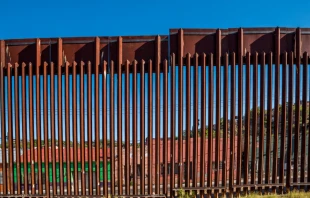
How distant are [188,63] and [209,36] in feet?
2.13

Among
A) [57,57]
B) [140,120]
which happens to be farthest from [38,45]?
[140,120]

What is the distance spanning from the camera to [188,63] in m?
4.03

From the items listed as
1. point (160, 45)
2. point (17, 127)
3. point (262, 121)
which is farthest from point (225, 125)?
point (17, 127)

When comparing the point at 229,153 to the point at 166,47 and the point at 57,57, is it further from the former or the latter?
the point at 57,57

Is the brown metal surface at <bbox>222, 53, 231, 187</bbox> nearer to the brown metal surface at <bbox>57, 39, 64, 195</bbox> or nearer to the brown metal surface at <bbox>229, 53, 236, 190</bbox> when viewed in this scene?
the brown metal surface at <bbox>229, 53, 236, 190</bbox>

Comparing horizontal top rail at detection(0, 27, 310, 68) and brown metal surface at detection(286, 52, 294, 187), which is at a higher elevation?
horizontal top rail at detection(0, 27, 310, 68)

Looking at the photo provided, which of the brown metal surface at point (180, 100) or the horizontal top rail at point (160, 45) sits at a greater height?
the horizontal top rail at point (160, 45)

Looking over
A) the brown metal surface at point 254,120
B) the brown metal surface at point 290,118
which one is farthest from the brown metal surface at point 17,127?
the brown metal surface at point 290,118

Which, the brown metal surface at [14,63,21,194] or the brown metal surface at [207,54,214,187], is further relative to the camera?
the brown metal surface at [14,63,21,194]

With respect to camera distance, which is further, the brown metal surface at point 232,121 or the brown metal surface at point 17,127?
the brown metal surface at point 17,127

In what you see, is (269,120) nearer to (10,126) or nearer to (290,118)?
(290,118)

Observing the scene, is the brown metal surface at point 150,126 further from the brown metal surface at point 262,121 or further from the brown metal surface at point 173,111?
the brown metal surface at point 262,121

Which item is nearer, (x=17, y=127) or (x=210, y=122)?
(x=210, y=122)

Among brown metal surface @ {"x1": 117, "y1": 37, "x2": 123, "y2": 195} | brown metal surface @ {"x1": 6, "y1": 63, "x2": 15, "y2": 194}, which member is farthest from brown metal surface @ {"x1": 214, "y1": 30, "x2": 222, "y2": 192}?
brown metal surface @ {"x1": 6, "y1": 63, "x2": 15, "y2": 194}
